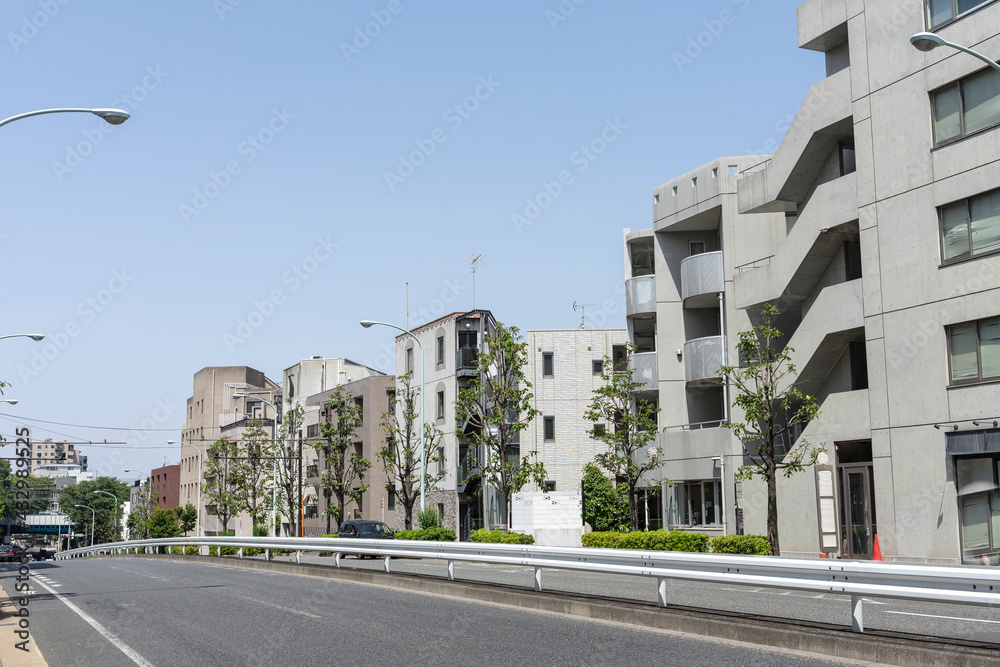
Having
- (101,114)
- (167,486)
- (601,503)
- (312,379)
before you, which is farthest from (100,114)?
(167,486)

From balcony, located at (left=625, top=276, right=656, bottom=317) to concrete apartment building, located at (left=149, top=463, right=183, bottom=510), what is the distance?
319 feet

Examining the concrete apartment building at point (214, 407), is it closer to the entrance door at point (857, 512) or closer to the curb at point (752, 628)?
the entrance door at point (857, 512)

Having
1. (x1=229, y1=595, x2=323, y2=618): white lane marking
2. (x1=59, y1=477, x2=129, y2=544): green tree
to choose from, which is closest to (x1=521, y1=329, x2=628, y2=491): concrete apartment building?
(x1=229, y1=595, x2=323, y2=618): white lane marking

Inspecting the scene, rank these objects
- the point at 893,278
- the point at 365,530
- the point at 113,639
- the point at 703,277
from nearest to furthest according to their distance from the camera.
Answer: the point at 113,639, the point at 893,278, the point at 703,277, the point at 365,530

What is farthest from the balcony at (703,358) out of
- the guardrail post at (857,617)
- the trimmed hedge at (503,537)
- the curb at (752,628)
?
the guardrail post at (857,617)

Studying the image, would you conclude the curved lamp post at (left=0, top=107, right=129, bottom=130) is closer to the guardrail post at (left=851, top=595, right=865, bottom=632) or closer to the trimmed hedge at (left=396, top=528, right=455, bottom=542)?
the guardrail post at (left=851, top=595, right=865, bottom=632)

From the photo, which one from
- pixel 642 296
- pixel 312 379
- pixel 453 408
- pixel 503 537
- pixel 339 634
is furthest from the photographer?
pixel 312 379

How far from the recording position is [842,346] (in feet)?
100.0

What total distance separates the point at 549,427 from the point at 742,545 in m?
24.0

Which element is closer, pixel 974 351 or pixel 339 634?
pixel 339 634

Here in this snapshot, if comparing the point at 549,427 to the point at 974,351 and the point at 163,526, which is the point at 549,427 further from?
the point at 163,526

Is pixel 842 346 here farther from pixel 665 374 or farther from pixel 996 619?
pixel 996 619

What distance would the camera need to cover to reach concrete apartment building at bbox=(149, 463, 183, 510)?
126 m

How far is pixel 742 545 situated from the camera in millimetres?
30094
